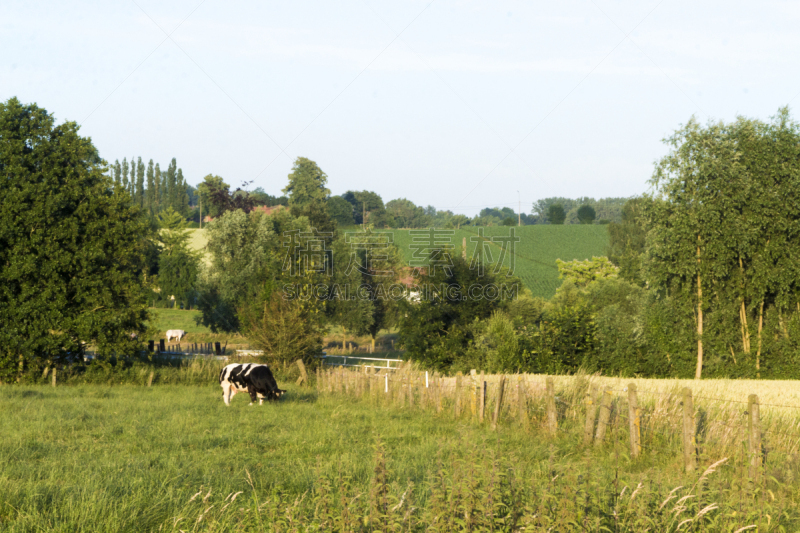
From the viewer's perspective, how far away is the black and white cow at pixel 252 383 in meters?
19.0

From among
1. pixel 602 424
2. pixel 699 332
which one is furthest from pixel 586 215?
pixel 602 424

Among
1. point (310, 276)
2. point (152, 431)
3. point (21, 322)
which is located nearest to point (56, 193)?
point (21, 322)

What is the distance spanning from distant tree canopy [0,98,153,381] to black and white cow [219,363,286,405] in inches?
290

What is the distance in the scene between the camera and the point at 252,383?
1898cm

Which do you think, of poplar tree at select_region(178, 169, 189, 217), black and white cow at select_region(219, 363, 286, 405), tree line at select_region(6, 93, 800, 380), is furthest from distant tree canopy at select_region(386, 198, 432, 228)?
black and white cow at select_region(219, 363, 286, 405)

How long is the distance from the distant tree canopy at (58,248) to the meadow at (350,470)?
4.14 m

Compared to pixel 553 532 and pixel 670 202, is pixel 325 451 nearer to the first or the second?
pixel 553 532

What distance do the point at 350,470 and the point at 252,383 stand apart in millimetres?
11303

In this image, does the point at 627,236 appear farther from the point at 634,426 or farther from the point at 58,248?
the point at 634,426

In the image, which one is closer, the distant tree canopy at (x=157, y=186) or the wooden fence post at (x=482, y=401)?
the wooden fence post at (x=482, y=401)

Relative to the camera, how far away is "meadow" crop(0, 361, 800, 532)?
5121mm

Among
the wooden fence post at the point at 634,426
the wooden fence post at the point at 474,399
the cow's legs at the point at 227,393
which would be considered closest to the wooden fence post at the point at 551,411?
the wooden fence post at the point at 634,426

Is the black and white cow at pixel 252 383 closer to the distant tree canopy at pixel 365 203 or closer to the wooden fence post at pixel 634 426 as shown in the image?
the wooden fence post at pixel 634 426

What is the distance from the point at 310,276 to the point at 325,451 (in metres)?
19.3
